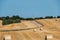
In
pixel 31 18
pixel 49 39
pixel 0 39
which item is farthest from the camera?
pixel 31 18

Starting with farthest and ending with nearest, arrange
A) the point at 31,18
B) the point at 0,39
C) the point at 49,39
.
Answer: the point at 31,18
the point at 0,39
the point at 49,39

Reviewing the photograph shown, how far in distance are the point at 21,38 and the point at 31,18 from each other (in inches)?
2113

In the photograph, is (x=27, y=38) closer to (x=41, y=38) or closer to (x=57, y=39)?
(x=41, y=38)

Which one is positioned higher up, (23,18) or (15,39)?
(15,39)

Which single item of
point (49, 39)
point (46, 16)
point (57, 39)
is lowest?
point (46, 16)

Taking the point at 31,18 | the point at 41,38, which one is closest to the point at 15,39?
the point at 41,38

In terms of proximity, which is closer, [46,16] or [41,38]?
[41,38]

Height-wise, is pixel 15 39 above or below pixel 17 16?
above

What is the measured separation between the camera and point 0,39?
1201 inches

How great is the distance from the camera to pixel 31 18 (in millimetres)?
85062

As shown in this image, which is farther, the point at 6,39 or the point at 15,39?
the point at 15,39

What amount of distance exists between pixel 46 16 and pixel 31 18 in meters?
7.79

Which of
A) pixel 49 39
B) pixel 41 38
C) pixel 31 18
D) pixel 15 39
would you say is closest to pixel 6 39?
pixel 49 39

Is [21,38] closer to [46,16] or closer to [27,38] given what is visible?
[27,38]
